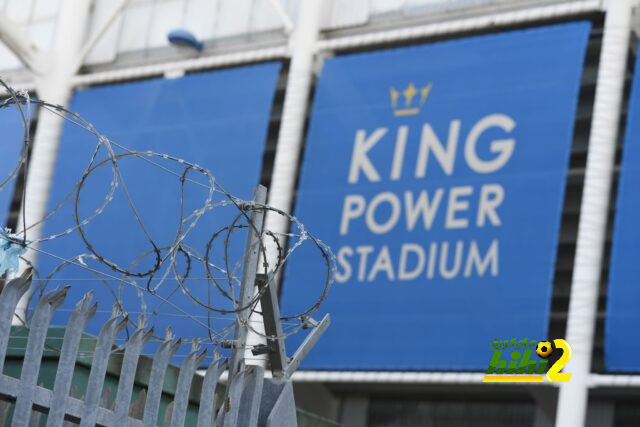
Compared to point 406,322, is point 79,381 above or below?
below

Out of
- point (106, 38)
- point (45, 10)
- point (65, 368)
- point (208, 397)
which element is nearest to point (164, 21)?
point (106, 38)

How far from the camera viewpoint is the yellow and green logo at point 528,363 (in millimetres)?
25766

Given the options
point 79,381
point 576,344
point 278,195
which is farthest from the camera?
point 278,195

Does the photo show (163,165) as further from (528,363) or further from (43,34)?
(528,363)

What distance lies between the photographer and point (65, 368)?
7.51m

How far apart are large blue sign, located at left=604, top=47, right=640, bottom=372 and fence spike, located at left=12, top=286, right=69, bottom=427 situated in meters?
19.5

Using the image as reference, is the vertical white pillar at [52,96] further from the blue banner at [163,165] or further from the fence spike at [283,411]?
the fence spike at [283,411]

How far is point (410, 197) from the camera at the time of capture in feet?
93.2

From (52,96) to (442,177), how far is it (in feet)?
40.0

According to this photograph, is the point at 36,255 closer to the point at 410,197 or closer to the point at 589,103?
the point at 410,197

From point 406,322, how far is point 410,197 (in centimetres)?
269

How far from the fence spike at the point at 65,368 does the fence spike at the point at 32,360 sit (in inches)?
6.3

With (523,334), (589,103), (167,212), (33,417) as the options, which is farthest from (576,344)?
(33,417)

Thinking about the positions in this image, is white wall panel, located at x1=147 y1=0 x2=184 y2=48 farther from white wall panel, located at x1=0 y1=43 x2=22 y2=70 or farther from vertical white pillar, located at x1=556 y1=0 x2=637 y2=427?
vertical white pillar, located at x1=556 y1=0 x2=637 y2=427
